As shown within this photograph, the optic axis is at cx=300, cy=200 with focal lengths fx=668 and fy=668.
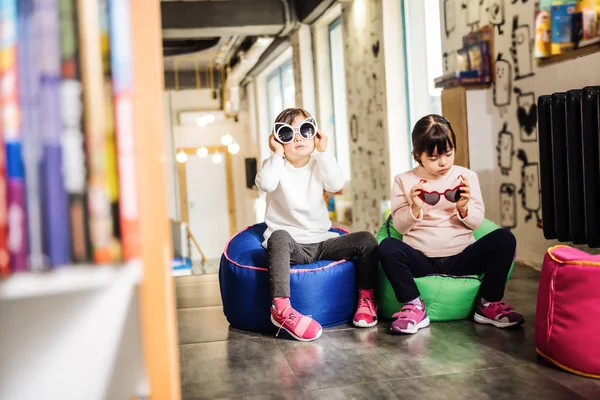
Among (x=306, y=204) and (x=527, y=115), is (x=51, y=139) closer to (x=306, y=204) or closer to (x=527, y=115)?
(x=306, y=204)

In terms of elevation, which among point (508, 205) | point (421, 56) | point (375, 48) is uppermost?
point (375, 48)

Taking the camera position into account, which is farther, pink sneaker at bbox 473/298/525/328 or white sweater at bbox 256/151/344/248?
white sweater at bbox 256/151/344/248

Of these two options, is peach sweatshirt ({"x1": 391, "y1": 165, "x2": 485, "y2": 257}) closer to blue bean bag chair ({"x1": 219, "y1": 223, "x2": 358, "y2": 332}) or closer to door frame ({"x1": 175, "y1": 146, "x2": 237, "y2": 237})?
blue bean bag chair ({"x1": 219, "y1": 223, "x2": 358, "y2": 332})

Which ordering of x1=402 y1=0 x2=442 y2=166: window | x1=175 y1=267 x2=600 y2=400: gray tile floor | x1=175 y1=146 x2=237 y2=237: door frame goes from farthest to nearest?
x1=175 y1=146 x2=237 y2=237: door frame < x1=402 y1=0 x2=442 y2=166: window < x1=175 y1=267 x2=600 y2=400: gray tile floor

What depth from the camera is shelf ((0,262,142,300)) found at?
82 centimetres

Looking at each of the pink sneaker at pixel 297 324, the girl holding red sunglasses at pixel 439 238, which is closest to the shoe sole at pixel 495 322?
the girl holding red sunglasses at pixel 439 238

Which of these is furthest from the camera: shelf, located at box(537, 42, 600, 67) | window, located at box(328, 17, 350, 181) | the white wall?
the white wall

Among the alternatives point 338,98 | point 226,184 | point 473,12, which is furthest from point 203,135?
point 473,12

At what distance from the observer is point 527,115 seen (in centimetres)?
368

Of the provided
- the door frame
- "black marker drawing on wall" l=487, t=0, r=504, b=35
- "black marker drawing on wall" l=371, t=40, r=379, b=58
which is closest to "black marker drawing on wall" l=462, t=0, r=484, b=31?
"black marker drawing on wall" l=487, t=0, r=504, b=35

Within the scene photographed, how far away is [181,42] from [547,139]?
747 centimetres

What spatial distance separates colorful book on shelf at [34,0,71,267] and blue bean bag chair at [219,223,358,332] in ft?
5.93

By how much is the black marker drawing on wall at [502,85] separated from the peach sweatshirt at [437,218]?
130cm

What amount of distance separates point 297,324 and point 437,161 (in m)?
0.86
